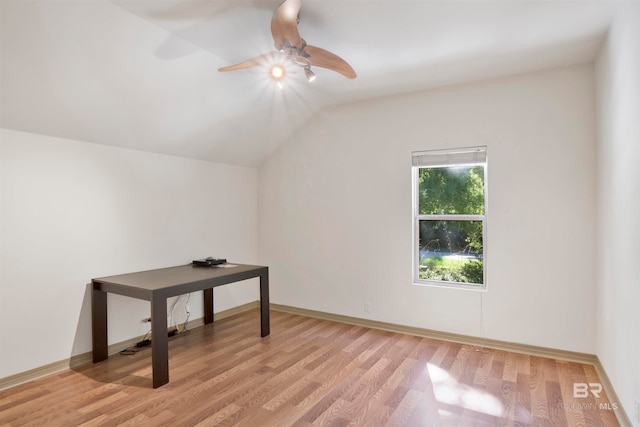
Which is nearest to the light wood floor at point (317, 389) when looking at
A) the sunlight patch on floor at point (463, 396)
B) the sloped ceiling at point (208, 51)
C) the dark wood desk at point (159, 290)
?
the sunlight patch on floor at point (463, 396)

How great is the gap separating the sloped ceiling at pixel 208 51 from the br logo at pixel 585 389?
2.65 meters

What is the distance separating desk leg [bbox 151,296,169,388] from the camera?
2.78m

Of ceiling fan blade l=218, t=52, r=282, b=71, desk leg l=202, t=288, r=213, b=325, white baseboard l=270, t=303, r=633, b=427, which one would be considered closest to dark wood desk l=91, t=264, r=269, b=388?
desk leg l=202, t=288, r=213, b=325

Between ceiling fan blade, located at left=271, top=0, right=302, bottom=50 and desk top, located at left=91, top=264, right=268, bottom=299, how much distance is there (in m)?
2.09

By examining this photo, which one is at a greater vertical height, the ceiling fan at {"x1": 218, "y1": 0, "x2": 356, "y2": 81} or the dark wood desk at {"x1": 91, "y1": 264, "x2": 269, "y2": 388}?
the ceiling fan at {"x1": 218, "y1": 0, "x2": 356, "y2": 81}

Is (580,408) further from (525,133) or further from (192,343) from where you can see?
(192,343)

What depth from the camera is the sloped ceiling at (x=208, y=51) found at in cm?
232

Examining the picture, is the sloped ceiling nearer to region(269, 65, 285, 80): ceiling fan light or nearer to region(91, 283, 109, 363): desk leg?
region(269, 65, 285, 80): ceiling fan light

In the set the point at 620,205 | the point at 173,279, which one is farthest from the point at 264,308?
the point at 620,205

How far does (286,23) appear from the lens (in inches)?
84.0

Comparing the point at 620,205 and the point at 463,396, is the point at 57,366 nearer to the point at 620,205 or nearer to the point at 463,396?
the point at 463,396

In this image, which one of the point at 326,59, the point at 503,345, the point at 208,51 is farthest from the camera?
the point at 503,345

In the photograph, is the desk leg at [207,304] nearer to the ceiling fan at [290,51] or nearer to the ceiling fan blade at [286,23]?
the ceiling fan at [290,51]

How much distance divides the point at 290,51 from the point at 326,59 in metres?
0.31
